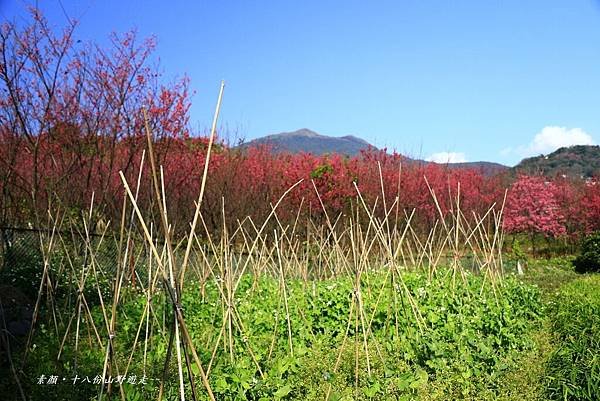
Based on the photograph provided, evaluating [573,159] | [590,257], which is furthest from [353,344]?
[573,159]

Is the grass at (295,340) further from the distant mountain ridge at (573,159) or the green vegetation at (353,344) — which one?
the distant mountain ridge at (573,159)

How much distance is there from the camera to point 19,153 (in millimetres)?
8898

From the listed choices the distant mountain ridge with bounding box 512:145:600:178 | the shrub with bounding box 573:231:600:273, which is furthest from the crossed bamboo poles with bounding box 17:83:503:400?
the distant mountain ridge with bounding box 512:145:600:178

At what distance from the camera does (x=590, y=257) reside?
1312cm

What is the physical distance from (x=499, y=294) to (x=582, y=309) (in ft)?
2.90

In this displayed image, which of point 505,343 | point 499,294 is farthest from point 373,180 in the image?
point 505,343

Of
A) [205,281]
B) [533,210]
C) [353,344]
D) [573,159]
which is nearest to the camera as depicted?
[353,344]

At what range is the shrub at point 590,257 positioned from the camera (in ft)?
42.6

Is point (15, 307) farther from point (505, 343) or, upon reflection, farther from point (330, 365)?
point (505, 343)

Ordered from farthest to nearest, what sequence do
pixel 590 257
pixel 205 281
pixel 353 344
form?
1. pixel 590 257
2. pixel 205 281
3. pixel 353 344

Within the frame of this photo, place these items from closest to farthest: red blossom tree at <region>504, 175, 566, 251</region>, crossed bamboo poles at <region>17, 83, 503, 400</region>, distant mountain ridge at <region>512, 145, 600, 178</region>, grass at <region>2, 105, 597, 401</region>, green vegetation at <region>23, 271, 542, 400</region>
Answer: crossed bamboo poles at <region>17, 83, 503, 400</region>
grass at <region>2, 105, 597, 401</region>
green vegetation at <region>23, 271, 542, 400</region>
red blossom tree at <region>504, 175, 566, 251</region>
distant mountain ridge at <region>512, 145, 600, 178</region>

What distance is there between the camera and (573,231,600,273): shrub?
42.6 feet

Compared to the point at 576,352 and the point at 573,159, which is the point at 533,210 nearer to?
the point at 576,352

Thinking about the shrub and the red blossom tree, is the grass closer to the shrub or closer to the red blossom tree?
the shrub
